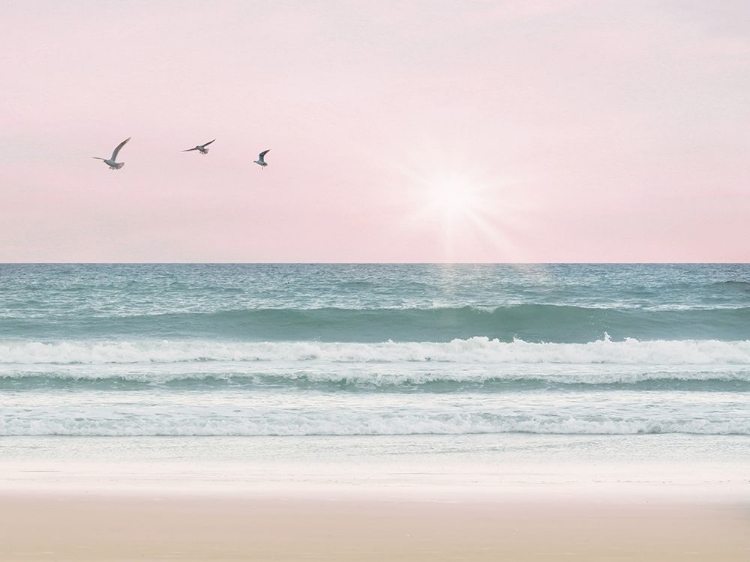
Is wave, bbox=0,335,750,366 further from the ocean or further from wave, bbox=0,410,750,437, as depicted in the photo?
wave, bbox=0,410,750,437

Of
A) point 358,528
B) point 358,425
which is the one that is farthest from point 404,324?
point 358,528

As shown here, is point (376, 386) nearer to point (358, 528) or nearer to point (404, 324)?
point (358, 528)

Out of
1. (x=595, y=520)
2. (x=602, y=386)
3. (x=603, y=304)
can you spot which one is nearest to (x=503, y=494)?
(x=595, y=520)

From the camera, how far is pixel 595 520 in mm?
8102

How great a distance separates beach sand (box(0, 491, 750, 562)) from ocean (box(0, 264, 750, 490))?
236cm

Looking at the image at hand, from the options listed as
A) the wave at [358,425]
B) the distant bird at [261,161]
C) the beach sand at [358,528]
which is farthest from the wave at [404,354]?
the beach sand at [358,528]

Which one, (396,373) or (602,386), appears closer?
(602,386)

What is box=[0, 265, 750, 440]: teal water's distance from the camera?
13.6 metres

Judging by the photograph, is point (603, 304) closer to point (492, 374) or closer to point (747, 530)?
point (492, 374)

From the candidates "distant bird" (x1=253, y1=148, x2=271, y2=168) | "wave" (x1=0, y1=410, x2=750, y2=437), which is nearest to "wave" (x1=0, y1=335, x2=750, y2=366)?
"distant bird" (x1=253, y1=148, x2=271, y2=168)

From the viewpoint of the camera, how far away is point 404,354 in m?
24.8

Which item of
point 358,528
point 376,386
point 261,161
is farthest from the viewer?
point 261,161

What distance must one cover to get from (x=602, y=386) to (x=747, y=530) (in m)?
10.5

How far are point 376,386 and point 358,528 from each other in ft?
34.4
